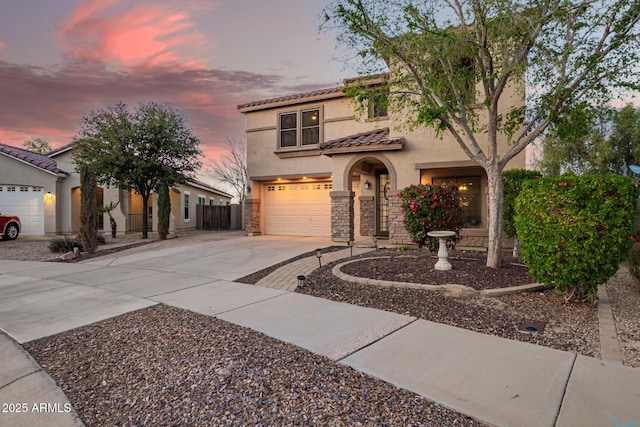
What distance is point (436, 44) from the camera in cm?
670

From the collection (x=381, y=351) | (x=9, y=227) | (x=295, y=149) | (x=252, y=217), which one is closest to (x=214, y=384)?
(x=381, y=351)

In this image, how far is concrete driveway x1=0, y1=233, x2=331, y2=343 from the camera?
179 inches

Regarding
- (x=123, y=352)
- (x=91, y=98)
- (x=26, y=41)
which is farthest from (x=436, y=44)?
(x=91, y=98)

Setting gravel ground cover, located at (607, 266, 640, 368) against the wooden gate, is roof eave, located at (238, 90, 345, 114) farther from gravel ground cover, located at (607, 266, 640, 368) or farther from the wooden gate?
gravel ground cover, located at (607, 266, 640, 368)

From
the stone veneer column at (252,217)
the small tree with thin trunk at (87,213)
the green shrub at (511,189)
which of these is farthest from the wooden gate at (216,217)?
the green shrub at (511,189)

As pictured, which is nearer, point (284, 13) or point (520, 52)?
point (520, 52)

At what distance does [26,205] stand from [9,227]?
286 centimetres

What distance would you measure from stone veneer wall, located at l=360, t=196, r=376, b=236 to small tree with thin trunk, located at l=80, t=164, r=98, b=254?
10.2m

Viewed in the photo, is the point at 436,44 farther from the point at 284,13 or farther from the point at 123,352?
the point at 123,352

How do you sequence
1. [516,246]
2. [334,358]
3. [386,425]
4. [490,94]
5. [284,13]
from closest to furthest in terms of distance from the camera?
[386,425] → [334,358] → [490,94] → [516,246] → [284,13]

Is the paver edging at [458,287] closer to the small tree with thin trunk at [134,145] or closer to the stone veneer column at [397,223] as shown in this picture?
the stone veneer column at [397,223]

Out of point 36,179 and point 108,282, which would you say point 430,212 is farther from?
point 36,179

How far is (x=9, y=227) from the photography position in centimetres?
1538

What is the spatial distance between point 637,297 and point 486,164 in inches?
132
